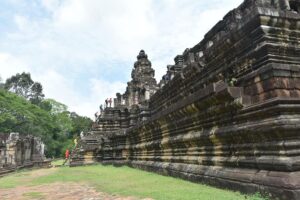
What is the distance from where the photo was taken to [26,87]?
65.4m

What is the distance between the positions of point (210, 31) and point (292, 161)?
7584mm

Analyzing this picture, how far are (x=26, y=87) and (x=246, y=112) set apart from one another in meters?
64.5

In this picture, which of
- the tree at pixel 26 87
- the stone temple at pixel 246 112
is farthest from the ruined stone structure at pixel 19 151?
the tree at pixel 26 87

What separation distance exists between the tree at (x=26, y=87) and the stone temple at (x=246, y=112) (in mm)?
58024

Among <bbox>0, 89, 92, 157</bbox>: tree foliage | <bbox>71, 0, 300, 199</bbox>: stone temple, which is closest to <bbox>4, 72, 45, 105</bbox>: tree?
<bbox>0, 89, 92, 157</bbox>: tree foliage

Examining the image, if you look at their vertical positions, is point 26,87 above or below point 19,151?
above

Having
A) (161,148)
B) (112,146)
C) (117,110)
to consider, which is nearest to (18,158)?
(117,110)

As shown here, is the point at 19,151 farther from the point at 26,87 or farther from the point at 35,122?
the point at 26,87

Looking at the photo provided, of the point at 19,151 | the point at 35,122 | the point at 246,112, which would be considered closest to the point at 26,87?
the point at 35,122

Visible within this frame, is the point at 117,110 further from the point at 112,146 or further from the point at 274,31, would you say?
the point at 274,31

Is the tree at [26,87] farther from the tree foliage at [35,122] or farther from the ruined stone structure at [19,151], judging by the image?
the ruined stone structure at [19,151]

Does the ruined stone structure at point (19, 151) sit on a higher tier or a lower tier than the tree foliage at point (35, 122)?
lower

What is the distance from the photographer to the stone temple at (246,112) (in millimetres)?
5637

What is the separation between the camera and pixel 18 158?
2900 centimetres
